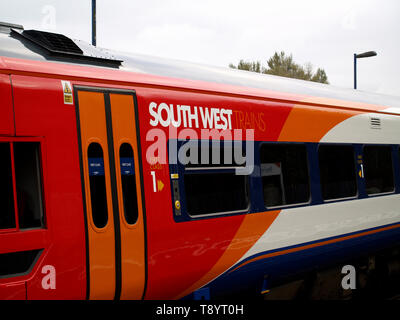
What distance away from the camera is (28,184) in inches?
142

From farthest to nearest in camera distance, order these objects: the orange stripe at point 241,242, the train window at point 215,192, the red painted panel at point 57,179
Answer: the orange stripe at point 241,242 < the train window at point 215,192 < the red painted panel at point 57,179

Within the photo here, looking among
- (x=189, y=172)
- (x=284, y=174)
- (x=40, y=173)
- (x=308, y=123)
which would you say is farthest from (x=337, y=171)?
(x=40, y=173)

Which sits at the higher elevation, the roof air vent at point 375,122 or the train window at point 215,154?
the roof air vent at point 375,122

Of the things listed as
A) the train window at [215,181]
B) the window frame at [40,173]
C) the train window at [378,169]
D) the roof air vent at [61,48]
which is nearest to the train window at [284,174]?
the train window at [215,181]

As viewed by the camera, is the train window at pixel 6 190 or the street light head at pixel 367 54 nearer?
the train window at pixel 6 190

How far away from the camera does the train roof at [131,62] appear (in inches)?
160

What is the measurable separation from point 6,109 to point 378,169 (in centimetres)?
587

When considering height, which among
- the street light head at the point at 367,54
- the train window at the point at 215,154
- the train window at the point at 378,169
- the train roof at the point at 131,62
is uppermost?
the street light head at the point at 367,54

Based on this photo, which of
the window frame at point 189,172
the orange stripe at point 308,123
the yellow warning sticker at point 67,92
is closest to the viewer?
the yellow warning sticker at point 67,92

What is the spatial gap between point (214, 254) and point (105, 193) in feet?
4.71

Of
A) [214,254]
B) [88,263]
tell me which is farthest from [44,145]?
[214,254]

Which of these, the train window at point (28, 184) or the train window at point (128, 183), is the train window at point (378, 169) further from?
the train window at point (28, 184)

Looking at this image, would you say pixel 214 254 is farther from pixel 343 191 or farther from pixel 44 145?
pixel 343 191

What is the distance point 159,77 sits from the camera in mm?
4656
